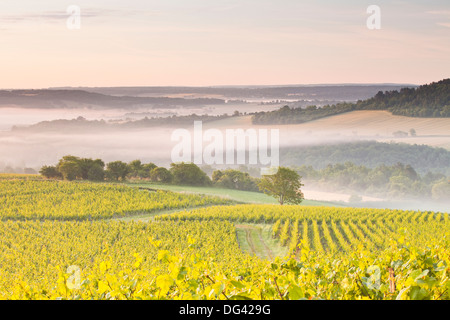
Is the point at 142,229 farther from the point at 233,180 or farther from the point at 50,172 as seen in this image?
the point at 233,180

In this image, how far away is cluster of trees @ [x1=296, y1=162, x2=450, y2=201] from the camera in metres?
79.0

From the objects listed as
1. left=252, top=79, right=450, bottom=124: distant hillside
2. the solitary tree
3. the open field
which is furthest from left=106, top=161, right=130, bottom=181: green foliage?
left=252, top=79, right=450, bottom=124: distant hillside

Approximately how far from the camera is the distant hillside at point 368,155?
101m

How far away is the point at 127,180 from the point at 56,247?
903 inches

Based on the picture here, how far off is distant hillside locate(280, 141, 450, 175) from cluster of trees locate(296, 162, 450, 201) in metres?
15.5

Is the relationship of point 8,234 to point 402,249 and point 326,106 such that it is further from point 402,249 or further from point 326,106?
point 326,106

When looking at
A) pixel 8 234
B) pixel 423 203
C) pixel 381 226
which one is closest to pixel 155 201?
pixel 8 234

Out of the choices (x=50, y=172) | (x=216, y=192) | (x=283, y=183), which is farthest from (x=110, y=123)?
(x=283, y=183)

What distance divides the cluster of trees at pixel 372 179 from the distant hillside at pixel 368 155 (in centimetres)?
1555

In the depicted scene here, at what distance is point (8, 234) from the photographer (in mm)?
22250

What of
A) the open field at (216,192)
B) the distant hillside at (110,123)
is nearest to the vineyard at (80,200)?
the open field at (216,192)

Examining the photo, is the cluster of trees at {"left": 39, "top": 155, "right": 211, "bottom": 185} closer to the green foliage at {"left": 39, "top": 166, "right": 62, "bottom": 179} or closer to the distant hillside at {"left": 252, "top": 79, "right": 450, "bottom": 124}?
the green foliage at {"left": 39, "top": 166, "right": 62, "bottom": 179}

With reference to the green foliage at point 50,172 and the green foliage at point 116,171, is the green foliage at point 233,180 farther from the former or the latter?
the green foliage at point 50,172
